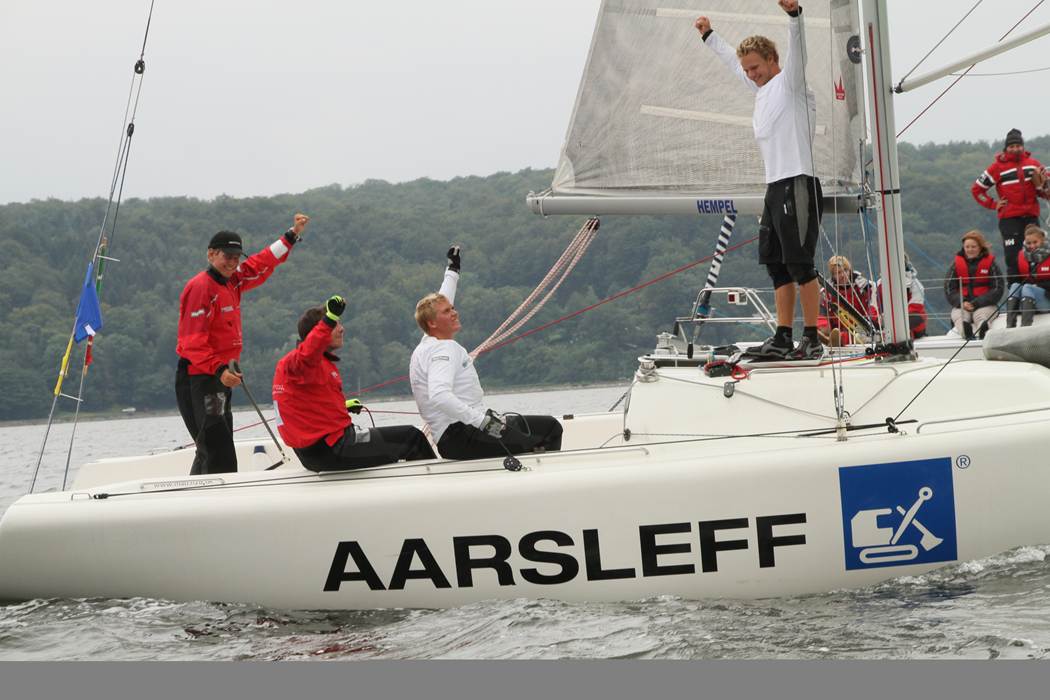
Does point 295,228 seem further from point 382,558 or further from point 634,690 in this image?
point 634,690

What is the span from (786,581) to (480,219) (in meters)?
18.4

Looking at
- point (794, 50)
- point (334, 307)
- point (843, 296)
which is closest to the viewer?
point (334, 307)

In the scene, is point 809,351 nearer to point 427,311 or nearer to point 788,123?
point 788,123

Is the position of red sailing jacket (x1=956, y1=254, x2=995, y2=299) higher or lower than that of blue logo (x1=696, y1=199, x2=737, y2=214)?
lower

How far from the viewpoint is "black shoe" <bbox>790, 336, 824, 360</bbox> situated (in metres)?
5.05

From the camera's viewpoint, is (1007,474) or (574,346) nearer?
(1007,474)

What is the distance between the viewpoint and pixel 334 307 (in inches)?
178

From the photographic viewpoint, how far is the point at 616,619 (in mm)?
4066

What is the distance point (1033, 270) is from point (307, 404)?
4.98 metres

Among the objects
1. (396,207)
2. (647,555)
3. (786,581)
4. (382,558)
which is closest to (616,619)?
(647,555)

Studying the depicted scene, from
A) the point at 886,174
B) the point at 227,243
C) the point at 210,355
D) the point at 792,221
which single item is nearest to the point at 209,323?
the point at 210,355

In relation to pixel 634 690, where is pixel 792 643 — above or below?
below

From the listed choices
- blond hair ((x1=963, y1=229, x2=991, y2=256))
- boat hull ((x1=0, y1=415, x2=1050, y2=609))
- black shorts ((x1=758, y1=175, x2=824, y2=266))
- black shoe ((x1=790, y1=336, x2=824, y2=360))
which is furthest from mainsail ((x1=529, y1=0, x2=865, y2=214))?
blond hair ((x1=963, y1=229, x2=991, y2=256))

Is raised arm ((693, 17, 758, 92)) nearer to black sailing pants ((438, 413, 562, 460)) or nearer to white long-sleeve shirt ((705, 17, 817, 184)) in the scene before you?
white long-sleeve shirt ((705, 17, 817, 184))
